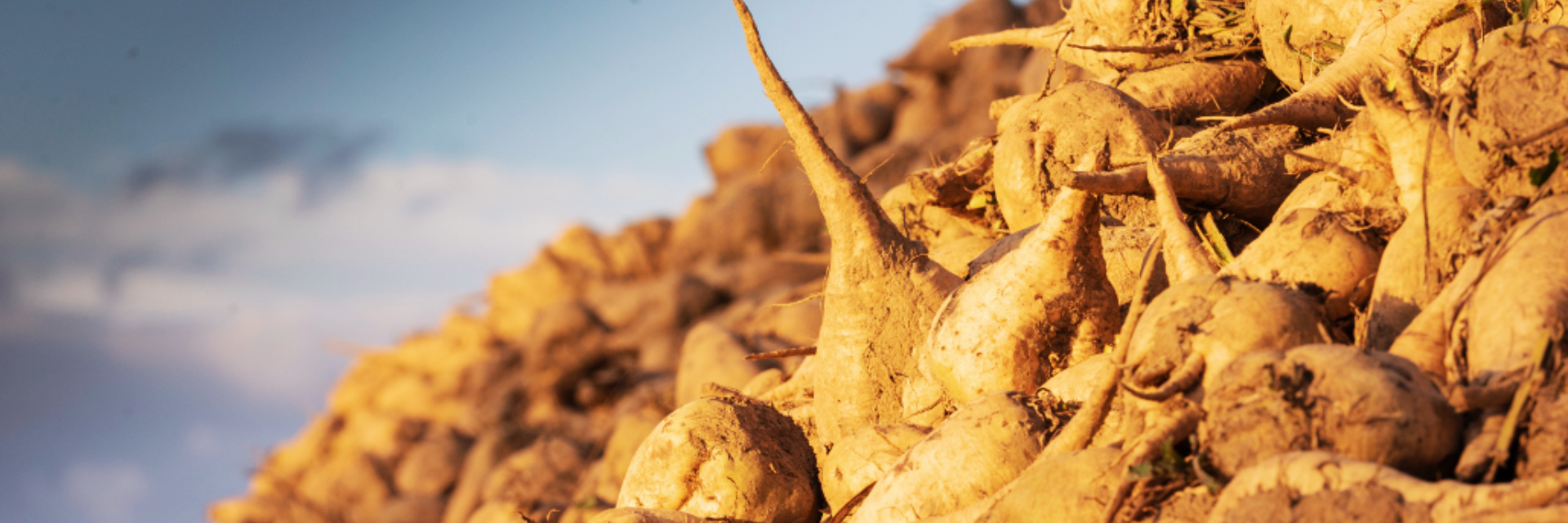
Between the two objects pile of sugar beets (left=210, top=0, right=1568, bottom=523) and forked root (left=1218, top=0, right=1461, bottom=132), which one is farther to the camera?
forked root (left=1218, top=0, right=1461, bottom=132)

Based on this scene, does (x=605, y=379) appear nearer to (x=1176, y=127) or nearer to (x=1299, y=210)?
(x=1176, y=127)

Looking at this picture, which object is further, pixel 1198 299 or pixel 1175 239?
pixel 1175 239

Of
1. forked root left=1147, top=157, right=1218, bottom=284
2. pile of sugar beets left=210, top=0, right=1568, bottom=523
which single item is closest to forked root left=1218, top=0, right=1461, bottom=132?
pile of sugar beets left=210, top=0, right=1568, bottom=523

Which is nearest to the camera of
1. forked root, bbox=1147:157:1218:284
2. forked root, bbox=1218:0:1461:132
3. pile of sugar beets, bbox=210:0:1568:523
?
pile of sugar beets, bbox=210:0:1568:523

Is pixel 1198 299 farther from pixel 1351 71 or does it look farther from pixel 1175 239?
pixel 1351 71

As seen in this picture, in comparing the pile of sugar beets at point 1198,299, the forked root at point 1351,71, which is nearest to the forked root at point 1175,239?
the pile of sugar beets at point 1198,299

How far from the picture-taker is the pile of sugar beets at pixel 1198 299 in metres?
2.55

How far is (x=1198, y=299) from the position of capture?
3.12 m

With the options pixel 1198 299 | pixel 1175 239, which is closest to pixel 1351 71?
pixel 1175 239

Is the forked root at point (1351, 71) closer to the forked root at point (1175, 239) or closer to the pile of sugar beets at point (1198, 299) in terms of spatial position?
the pile of sugar beets at point (1198, 299)

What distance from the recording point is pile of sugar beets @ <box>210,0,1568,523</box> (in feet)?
8.38

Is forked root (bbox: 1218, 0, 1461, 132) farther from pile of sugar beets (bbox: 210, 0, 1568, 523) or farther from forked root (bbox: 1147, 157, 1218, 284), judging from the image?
forked root (bbox: 1147, 157, 1218, 284)

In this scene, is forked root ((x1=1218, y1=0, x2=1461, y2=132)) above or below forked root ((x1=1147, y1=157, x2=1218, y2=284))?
above

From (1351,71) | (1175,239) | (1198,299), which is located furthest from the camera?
(1351,71)
